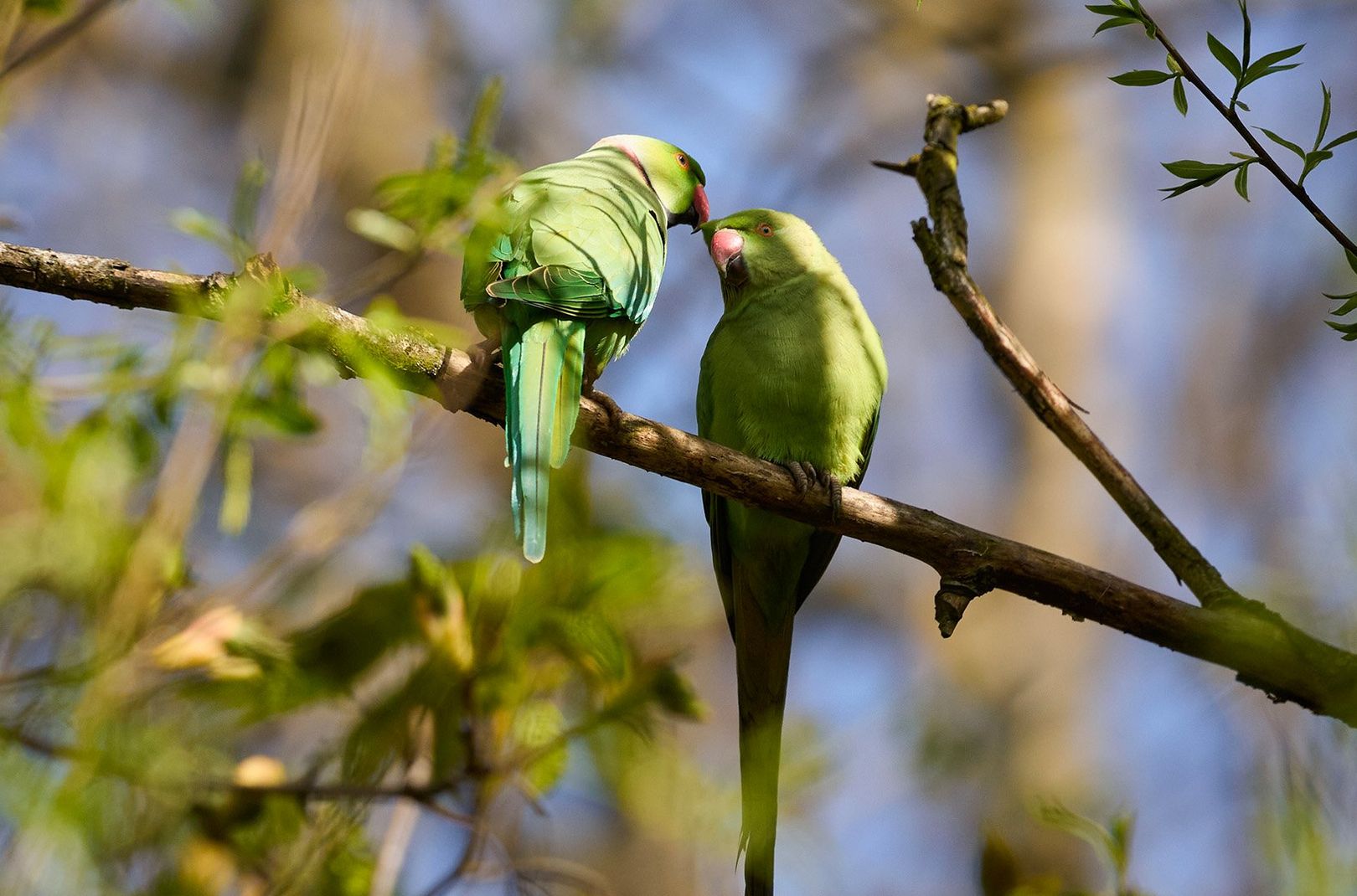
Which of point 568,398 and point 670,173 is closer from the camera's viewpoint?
point 568,398

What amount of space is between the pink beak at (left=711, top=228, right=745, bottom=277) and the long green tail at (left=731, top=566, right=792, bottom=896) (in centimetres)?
97

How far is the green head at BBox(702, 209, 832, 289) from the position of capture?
12.1 ft

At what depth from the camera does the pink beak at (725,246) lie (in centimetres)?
371

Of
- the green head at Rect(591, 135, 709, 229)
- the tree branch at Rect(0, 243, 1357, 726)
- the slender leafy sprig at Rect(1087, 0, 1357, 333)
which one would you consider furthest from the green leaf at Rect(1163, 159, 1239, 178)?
the green head at Rect(591, 135, 709, 229)

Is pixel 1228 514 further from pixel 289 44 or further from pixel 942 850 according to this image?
pixel 289 44

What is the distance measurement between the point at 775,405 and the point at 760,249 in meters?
0.67

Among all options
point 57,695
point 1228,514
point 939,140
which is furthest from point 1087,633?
point 57,695

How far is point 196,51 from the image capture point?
7.82m

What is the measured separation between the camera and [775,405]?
3.29m

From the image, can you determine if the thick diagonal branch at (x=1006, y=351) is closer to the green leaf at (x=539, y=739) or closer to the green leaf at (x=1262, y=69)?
the green leaf at (x=1262, y=69)

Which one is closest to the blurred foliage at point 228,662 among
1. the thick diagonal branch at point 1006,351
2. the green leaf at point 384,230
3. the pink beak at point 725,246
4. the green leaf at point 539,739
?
the green leaf at point 539,739

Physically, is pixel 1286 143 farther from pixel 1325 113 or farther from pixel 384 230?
pixel 384 230

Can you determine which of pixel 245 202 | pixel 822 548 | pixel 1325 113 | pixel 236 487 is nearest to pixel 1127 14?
pixel 1325 113

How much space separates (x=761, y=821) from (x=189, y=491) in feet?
5.26
